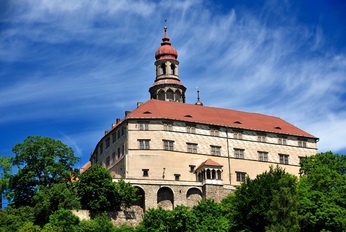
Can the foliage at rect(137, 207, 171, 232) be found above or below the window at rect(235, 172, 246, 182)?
below

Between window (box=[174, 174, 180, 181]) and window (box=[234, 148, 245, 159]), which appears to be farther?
window (box=[234, 148, 245, 159])

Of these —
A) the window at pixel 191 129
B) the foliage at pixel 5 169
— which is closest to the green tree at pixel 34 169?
the foliage at pixel 5 169

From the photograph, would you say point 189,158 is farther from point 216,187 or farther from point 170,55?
point 170,55

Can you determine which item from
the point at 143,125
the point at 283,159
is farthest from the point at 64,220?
the point at 283,159

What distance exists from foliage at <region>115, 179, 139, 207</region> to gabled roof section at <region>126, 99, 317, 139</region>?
12309mm

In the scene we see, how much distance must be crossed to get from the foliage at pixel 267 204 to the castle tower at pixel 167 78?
134ft

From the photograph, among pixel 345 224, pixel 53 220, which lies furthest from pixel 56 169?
pixel 345 224

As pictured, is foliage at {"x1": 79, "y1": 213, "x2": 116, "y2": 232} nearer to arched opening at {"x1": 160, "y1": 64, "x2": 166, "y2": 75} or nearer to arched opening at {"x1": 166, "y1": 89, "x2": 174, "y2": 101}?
arched opening at {"x1": 166, "y1": 89, "x2": 174, "y2": 101}

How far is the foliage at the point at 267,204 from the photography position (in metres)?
60.3

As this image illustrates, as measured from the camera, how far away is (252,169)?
93312 mm

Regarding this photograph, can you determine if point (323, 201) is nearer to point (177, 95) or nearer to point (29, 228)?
point (29, 228)

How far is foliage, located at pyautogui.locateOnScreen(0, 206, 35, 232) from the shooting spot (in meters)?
72.0

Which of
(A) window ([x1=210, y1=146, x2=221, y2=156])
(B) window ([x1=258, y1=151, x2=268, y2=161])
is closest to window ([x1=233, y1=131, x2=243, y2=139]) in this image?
(B) window ([x1=258, y1=151, x2=268, y2=161])

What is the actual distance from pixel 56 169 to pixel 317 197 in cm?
2828
